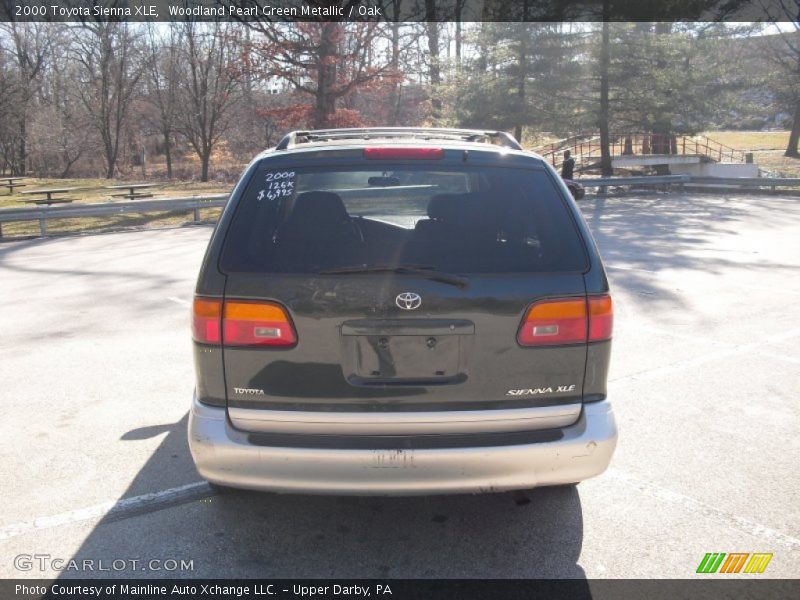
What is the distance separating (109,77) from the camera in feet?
147

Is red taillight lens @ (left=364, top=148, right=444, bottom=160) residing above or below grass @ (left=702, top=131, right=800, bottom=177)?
below

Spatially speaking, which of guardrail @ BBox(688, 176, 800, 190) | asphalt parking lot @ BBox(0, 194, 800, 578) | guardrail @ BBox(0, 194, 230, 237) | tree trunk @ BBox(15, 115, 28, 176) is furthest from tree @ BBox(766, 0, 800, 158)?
tree trunk @ BBox(15, 115, 28, 176)

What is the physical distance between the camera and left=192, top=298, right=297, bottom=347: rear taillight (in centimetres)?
298

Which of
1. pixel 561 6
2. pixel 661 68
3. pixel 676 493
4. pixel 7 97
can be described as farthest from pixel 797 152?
pixel 676 493

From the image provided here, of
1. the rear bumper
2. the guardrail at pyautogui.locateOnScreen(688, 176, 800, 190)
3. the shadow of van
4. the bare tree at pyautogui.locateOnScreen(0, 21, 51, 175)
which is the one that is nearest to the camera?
the rear bumper

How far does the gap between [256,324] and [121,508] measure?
1479 mm

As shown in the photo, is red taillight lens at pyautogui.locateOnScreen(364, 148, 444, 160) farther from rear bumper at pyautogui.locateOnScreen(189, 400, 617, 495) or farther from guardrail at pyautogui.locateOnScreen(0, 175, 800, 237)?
guardrail at pyautogui.locateOnScreen(0, 175, 800, 237)

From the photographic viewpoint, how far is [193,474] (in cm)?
407

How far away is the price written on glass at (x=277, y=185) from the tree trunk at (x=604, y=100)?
2883 centimetres

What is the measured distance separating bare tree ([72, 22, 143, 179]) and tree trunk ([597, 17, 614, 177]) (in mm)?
28681

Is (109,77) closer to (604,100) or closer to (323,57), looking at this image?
(323,57)

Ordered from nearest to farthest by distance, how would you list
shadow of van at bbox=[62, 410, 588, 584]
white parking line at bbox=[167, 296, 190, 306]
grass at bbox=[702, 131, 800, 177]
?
shadow of van at bbox=[62, 410, 588, 584], white parking line at bbox=[167, 296, 190, 306], grass at bbox=[702, 131, 800, 177]

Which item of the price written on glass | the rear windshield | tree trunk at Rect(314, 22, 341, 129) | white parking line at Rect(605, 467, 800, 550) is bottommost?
white parking line at Rect(605, 467, 800, 550)
